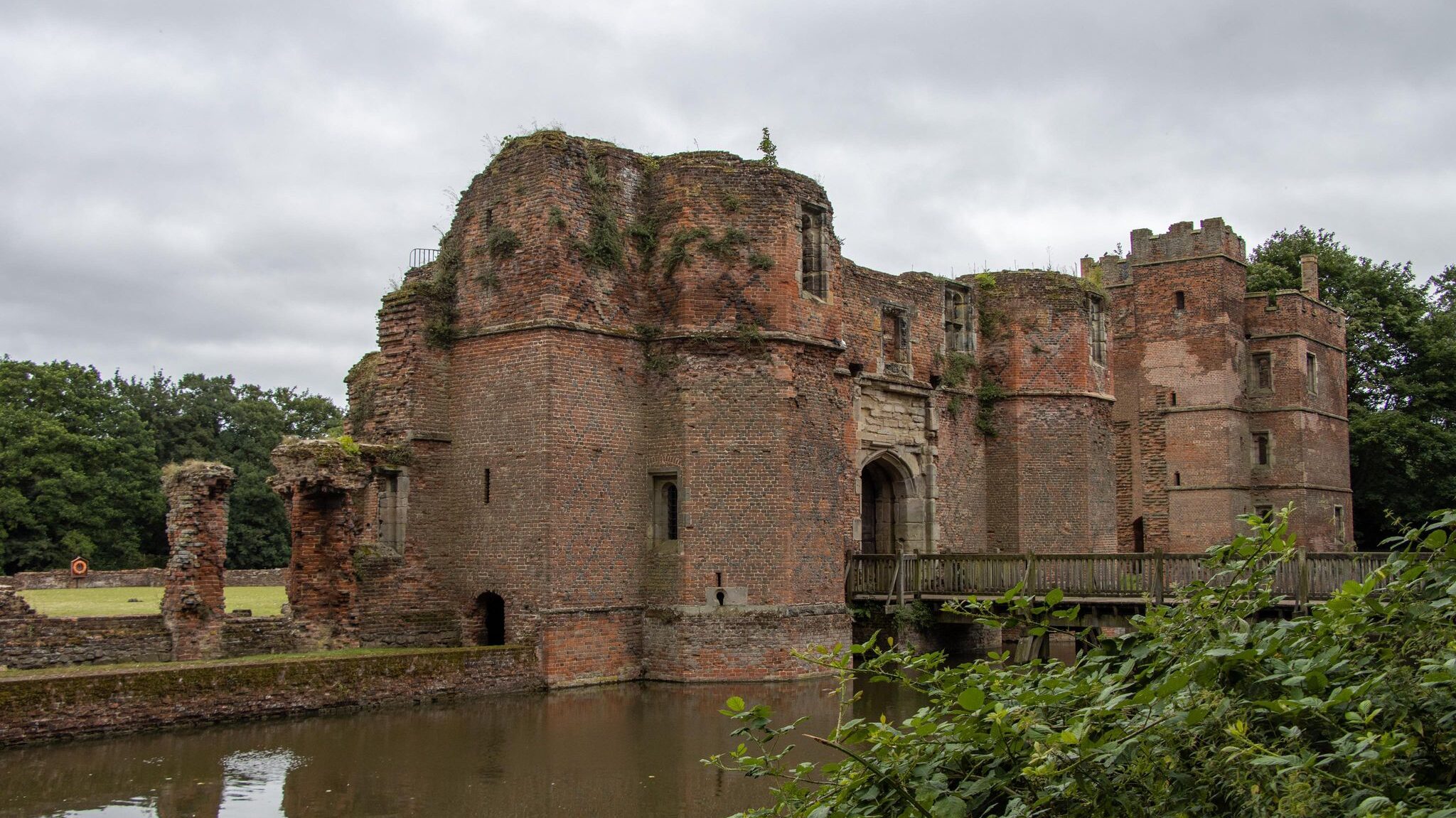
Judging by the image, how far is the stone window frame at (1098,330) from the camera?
28656 mm

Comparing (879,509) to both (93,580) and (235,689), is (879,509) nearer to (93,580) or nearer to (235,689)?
(235,689)

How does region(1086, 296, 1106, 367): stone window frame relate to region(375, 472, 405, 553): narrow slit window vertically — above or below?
above

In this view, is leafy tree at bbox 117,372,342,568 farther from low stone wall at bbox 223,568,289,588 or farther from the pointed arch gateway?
the pointed arch gateway

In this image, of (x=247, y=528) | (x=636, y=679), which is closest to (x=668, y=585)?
(x=636, y=679)

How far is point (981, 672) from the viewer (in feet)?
15.4

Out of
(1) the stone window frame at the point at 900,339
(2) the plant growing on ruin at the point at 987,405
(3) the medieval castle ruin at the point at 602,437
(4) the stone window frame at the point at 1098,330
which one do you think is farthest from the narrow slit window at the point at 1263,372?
(3) the medieval castle ruin at the point at 602,437

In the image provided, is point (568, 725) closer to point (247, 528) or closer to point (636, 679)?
point (636, 679)

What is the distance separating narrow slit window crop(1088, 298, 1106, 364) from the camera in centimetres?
2870

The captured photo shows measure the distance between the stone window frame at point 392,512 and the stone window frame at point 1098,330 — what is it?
629 inches

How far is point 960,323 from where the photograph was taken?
1093 inches

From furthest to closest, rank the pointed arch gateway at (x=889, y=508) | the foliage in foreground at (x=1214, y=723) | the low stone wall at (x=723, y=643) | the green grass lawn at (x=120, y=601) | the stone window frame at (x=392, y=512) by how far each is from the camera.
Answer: the pointed arch gateway at (x=889, y=508) < the green grass lawn at (x=120, y=601) < the stone window frame at (x=392, y=512) < the low stone wall at (x=723, y=643) < the foliage in foreground at (x=1214, y=723)

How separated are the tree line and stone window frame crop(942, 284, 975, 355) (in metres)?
28.0

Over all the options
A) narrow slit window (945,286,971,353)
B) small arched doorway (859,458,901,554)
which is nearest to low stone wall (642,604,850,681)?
small arched doorway (859,458,901,554)

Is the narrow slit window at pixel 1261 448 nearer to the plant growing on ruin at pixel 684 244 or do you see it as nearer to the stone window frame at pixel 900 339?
the stone window frame at pixel 900 339
